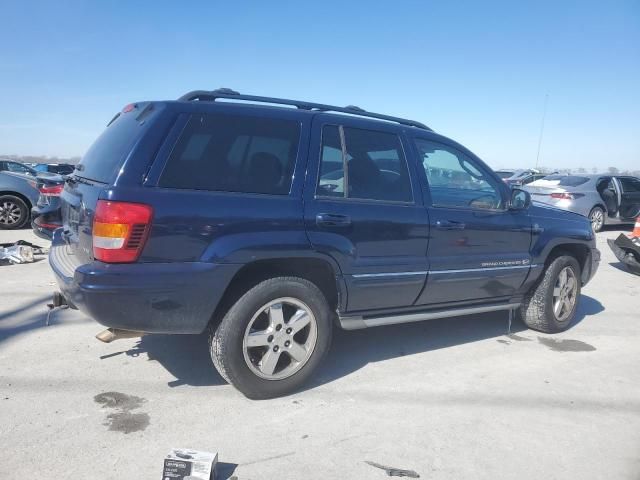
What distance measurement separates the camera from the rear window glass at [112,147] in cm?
286

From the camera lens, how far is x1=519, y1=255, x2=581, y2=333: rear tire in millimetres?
4617

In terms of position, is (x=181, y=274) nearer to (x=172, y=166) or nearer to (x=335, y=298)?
(x=172, y=166)

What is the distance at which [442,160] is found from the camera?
400 centimetres

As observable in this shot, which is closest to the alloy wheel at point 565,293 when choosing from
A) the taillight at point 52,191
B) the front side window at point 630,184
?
the taillight at point 52,191

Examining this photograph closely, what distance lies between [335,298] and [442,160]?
1.48 metres

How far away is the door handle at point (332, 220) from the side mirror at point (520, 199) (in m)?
1.75

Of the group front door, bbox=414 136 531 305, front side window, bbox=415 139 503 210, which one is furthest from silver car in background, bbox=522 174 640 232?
front side window, bbox=415 139 503 210

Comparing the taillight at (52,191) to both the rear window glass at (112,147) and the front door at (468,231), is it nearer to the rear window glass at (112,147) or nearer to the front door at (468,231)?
the rear window glass at (112,147)

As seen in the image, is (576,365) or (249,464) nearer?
(249,464)

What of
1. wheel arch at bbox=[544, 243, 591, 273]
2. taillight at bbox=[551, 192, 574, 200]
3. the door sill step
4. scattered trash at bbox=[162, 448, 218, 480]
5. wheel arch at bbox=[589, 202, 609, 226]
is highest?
taillight at bbox=[551, 192, 574, 200]

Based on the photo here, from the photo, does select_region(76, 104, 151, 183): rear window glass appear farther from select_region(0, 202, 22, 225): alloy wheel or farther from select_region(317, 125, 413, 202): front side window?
select_region(0, 202, 22, 225): alloy wheel

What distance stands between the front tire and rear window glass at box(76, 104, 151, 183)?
1.08m

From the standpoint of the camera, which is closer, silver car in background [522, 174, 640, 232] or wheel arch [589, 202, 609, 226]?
silver car in background [522, 174, 640, 232]

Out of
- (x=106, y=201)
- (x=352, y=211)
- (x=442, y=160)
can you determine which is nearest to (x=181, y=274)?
(x=106, y=201)
